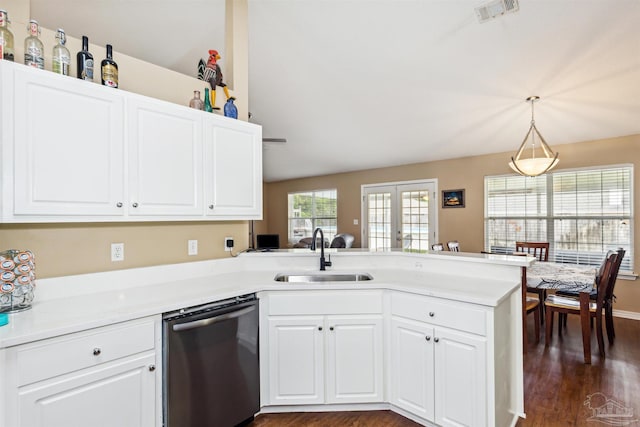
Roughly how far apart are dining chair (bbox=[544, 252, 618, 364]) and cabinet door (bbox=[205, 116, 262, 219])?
3.04 metres

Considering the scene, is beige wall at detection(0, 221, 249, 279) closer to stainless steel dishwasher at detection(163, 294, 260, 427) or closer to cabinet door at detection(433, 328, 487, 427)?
stainless steel dishwasher at detection(163, 294, 260, 427)

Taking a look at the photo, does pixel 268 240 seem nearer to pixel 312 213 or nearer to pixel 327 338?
pixel 312 213

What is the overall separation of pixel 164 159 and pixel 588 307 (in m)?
3.74

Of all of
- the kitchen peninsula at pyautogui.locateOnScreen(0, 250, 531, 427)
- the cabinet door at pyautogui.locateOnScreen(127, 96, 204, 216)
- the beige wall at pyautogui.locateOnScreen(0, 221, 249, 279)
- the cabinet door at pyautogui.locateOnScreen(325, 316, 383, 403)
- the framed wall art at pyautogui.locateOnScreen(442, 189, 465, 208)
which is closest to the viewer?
the kitchen peninsula at pyautogui.locateOnScreen(0, 250, 531, 427)

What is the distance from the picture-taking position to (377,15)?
2781 millimetres

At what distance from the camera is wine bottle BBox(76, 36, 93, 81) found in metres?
1.71

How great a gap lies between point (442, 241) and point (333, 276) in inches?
157

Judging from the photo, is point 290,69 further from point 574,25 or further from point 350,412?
point 350,412

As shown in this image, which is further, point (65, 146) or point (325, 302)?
point (325, 302)

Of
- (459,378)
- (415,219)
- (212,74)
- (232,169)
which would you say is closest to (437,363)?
(459,378)

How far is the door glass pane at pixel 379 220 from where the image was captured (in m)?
6.79

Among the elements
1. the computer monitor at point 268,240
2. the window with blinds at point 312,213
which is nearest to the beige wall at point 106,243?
the computer monitor at point 268,240

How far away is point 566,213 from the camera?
464cm

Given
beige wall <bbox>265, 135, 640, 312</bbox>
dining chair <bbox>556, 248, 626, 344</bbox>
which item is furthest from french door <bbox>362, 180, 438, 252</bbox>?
dining chair <bbox>556, 248, 626, 344</bbox>
